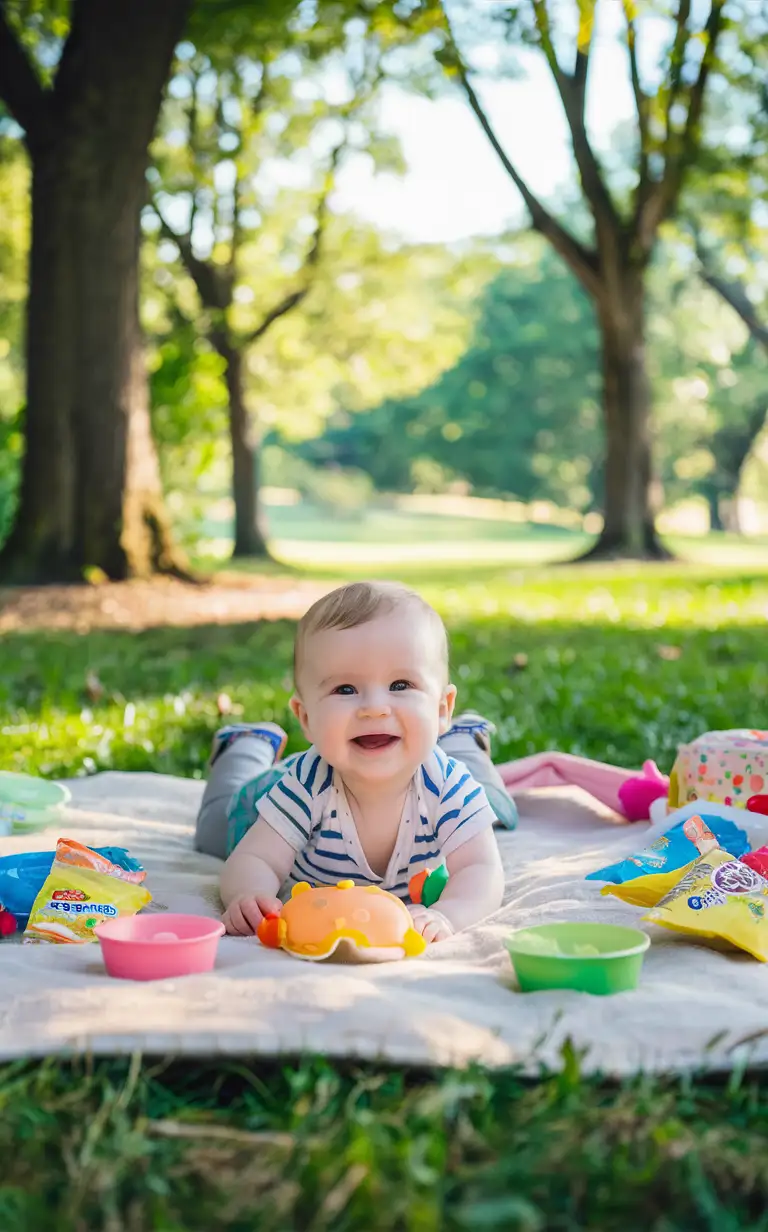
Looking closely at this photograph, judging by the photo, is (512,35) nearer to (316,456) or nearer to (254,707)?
(254,707)

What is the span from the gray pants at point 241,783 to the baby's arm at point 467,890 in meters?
0.72

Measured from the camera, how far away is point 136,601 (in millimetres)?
9250

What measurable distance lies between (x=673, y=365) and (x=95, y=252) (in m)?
34.0

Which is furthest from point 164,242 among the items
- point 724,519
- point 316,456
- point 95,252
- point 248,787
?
point 316,456

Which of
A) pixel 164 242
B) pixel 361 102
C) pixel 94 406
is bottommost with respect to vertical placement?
pixel 94 406

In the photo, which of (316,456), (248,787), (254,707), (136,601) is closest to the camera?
(248,787)

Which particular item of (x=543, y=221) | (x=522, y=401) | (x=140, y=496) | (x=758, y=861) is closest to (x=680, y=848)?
(x=758, y=861)

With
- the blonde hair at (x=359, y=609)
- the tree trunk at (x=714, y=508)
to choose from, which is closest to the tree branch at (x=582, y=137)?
the blonde hair at (x=359, y=609)

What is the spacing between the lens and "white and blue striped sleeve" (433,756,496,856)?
2.73 m

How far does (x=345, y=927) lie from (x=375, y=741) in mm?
440

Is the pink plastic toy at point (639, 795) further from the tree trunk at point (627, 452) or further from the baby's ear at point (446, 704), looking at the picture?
the tree trunk at point (627, 452)

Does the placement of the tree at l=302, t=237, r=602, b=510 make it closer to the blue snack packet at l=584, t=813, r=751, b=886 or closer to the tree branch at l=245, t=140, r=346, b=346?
the tree branch at l=245, t=140, r=346, b=346

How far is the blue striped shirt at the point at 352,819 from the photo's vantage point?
277cm

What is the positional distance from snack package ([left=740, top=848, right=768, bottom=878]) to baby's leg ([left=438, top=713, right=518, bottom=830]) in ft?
2.63
